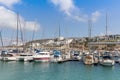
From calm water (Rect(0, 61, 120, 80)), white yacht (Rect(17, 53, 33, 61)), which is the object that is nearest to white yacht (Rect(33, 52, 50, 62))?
white yacht (Rect(17, 53, 33, 61))

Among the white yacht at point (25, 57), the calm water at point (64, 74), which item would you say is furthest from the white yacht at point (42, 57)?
the calm water at point (64, 74)

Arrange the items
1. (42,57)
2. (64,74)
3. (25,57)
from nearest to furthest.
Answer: (64,74) → (42,57) → (25,57)

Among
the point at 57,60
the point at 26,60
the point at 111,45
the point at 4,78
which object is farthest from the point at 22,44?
the point at 4,78

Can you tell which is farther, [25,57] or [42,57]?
[25,57]

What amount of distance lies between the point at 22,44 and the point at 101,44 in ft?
134

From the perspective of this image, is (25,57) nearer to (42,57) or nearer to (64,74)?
(42,57)

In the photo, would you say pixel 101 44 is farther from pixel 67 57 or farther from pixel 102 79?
pixel 102 79

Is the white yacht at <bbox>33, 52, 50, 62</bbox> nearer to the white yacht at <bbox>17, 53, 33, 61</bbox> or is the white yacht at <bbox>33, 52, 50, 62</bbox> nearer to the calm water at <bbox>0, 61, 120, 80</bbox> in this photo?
the white yacht at <bbox>17, 53, 33, 61</bbox>

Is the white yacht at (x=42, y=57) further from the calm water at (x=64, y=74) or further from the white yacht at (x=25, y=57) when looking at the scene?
the calm water at (x=64, y=74)

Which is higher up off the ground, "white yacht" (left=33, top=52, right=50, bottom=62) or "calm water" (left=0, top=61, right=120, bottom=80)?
"white yacht" (left=33, top=52, right=50, bottom=62)

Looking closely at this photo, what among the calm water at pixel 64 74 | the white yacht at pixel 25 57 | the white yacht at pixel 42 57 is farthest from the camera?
the white yacht at pixel 25 57

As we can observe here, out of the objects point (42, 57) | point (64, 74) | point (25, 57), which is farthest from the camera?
point (25, 57)

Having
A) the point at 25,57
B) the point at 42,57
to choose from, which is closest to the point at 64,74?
the point at 42,57

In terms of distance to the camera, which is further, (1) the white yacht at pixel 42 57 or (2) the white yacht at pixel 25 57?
(2) the white yacht at pixel 25 57
